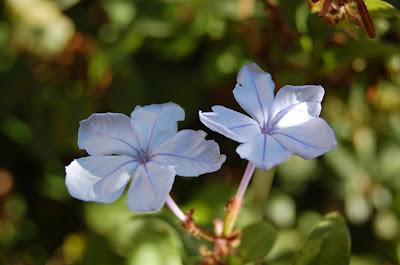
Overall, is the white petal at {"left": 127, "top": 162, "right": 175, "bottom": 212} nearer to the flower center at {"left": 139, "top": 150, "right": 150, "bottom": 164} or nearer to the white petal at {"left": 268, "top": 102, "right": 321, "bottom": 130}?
the flower center at {"left": 139, "top": 150, "right": 150, "bottom": 164}

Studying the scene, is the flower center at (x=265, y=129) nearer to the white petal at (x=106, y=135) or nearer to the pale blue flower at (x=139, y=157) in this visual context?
the pale blue flower at (x=139, y=157)

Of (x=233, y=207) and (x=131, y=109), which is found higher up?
(x=233, y=207)

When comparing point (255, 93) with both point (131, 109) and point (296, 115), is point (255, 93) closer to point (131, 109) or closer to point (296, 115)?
point (296, 115)

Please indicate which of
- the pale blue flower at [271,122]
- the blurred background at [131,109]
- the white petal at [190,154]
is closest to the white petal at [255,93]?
the pale blue flower at [271,122]

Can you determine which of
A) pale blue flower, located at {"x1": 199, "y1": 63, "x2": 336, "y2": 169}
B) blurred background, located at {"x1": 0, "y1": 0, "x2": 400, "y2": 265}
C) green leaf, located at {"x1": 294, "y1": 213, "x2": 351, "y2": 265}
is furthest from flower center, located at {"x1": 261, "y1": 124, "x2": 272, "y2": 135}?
blurred background, located at {"x1": 0, "y1": 0, "x2": 400, "y2": 265}

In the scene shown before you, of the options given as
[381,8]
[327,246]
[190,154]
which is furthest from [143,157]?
[381,8]

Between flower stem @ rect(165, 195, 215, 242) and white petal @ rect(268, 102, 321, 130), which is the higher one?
white petal @ rect(268, 102, 321, 130)
